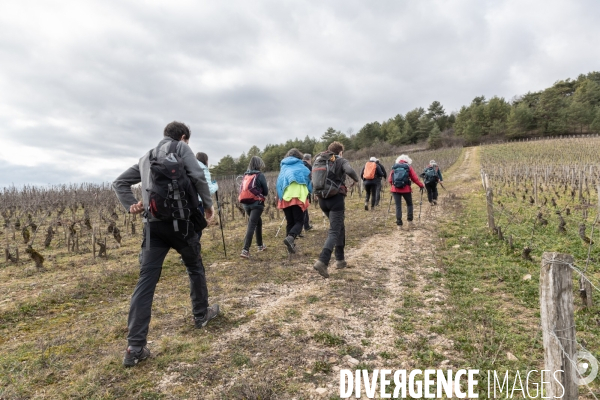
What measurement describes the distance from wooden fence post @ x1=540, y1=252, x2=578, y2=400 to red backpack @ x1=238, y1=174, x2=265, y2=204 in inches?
191

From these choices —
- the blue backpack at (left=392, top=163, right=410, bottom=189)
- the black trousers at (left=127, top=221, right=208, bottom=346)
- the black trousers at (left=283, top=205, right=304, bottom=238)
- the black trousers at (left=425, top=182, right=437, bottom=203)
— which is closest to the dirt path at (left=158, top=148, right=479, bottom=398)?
the black trousers at (left=127, top=221, right=208, bottom=346)

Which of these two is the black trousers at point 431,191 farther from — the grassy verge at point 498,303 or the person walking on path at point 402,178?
the grassy verge at point 498,303

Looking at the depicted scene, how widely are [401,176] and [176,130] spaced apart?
21.3ft

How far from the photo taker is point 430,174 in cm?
1236

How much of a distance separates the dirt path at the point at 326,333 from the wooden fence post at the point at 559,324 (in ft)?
3.22

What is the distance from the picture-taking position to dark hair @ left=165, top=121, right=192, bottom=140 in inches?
138

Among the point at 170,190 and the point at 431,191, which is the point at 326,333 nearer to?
the point at 170,190

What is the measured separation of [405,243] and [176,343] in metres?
5.81

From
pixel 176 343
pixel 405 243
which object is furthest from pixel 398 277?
pixel 176 343

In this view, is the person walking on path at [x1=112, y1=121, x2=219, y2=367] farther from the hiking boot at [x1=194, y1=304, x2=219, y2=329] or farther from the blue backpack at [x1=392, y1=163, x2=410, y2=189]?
the blue backpack at [x1=392, y1=163, x2=410, y2=189]

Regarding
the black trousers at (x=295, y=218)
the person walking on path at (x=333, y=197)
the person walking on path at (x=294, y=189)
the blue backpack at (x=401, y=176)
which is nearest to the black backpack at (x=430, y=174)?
the blue backpack at (x=401, y=176)

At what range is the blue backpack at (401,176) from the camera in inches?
336

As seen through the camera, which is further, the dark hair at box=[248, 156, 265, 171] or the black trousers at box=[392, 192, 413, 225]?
the black trousers at box=[392, 192, 413, 225]

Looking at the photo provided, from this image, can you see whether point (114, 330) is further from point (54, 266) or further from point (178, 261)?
point (54, 266)
